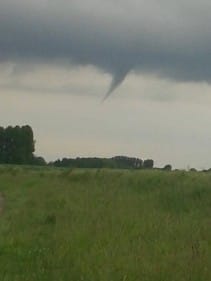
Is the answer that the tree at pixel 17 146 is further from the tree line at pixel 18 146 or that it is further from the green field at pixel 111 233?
the green field at pixel 111 233

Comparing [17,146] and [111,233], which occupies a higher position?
[17,146]

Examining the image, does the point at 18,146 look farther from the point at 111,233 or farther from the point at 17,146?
the point at 111,233

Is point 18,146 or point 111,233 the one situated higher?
point 18,146

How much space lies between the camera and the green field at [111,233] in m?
10.1

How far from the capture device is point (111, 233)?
1308 centimetres

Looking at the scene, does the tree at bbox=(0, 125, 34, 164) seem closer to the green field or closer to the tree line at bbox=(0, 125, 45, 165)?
the tree line at bbox=(0, 125, 45, 165)

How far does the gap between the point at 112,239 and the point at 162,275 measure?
2836 mm

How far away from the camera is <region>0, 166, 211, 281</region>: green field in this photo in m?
10.1

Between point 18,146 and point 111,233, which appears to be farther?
point 18,146

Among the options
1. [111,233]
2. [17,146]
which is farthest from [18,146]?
[111,233]

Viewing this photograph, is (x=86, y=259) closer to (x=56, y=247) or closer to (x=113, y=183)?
(x=56, y=247)

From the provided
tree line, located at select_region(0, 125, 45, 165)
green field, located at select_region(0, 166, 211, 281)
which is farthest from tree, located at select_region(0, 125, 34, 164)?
green field, located at select_region(0, 166, 211, 281)

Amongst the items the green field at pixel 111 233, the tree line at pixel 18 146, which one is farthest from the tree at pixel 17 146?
the green field at pixel 111 233

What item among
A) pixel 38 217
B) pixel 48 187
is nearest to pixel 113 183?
pixel 48 187
